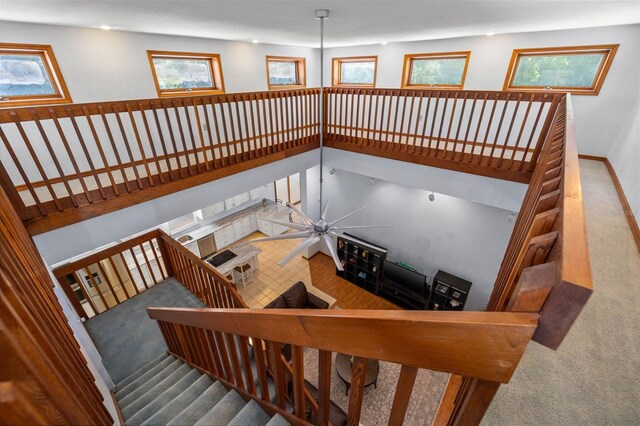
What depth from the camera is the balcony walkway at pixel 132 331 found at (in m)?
3.11

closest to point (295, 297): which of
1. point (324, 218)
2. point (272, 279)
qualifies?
point (272, 279)

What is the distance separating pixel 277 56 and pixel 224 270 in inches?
202

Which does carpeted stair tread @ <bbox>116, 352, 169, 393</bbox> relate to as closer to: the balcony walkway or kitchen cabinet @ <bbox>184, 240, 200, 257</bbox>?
the balcony walkway

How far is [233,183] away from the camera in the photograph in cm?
401

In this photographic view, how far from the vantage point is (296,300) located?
5539mm

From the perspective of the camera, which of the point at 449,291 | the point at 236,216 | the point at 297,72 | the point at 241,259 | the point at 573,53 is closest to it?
the point at 573,53

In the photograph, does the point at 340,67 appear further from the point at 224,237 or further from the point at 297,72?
the point at 224,237

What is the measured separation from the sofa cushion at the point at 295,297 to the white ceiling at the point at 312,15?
15.1ft

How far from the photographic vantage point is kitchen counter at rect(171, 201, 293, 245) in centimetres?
729

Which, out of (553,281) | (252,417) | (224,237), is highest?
(553,281)

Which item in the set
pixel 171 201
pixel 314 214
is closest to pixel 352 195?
pixel 314 214

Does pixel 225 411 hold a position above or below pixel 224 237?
above

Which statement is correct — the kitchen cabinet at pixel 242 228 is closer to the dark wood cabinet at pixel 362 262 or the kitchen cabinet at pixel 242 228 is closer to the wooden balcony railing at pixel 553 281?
the dark wood cabinet at pixel 362 262

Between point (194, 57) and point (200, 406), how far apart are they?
5527mm
